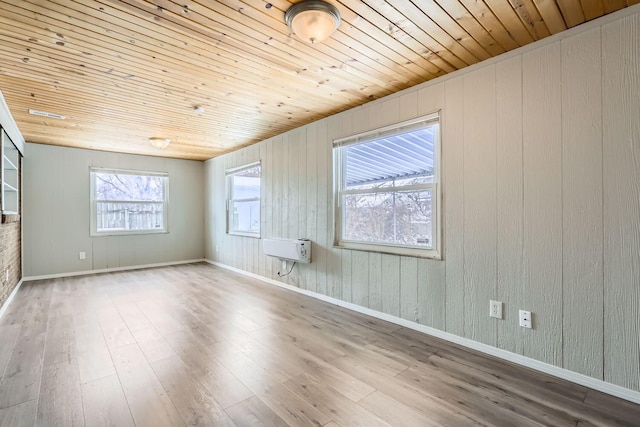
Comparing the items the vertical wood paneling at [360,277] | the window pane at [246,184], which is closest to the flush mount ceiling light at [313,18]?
Result: the vertical wood paneling at [360,277]

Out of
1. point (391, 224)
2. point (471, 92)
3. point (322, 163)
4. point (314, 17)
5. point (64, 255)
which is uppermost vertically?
point (314, 17)

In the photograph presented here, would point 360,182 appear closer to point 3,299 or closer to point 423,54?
point 423,54

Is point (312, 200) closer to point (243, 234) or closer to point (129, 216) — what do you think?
point (243, 234)

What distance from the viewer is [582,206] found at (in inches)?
78.4

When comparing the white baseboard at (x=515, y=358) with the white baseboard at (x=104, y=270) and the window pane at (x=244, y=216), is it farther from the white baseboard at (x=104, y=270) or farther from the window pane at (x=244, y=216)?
the white baseboard at (x=104, y=270)

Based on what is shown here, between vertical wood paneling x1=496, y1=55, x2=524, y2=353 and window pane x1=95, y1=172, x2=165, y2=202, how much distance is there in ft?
20.3

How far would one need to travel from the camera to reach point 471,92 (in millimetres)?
2523

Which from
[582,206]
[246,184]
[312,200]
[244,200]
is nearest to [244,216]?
[244,200]

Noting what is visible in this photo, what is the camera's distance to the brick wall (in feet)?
11.2

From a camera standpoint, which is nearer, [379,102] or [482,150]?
[482,150]

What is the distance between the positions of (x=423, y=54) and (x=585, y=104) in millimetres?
1131

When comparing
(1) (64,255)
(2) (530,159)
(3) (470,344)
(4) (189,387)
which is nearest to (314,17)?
(2) (530,159)

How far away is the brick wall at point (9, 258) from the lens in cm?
342

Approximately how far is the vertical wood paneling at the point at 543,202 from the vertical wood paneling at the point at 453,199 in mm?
469
